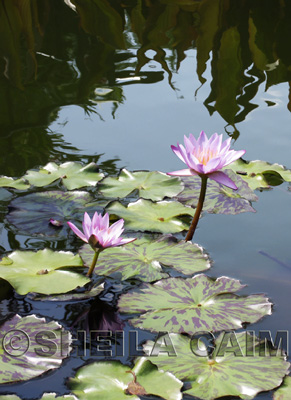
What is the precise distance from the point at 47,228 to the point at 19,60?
1.42 meters

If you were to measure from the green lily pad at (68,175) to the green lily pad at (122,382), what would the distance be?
0.81 m

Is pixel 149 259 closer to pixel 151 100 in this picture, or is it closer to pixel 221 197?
pixel 221 197

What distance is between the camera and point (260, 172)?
188 centimetres

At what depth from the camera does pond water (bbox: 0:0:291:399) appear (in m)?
1.45

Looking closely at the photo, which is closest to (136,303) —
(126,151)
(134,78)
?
(126,151)

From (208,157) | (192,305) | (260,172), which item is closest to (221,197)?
(260,172)

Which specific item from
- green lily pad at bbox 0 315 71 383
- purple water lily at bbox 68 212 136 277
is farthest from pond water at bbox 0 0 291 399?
purple water lily at bbox 68 212 136 277

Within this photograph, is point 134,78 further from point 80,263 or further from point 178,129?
point 80,263

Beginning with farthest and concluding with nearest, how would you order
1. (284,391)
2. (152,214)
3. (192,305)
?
(152,214) < (192,305) < (284,391)

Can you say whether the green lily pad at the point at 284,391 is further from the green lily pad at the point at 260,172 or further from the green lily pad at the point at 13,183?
the green lily pad at the point at 13,183

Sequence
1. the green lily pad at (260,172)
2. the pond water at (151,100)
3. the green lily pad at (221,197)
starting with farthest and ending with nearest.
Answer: the green lily pad at (260,172)
the green lily pad at (221,197)
the pond water at (151,100)

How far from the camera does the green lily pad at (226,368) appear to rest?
0.98m

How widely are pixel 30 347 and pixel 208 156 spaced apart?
671mm

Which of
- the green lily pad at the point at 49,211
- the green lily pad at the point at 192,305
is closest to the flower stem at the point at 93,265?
the green lily pad at the point at 192,305
